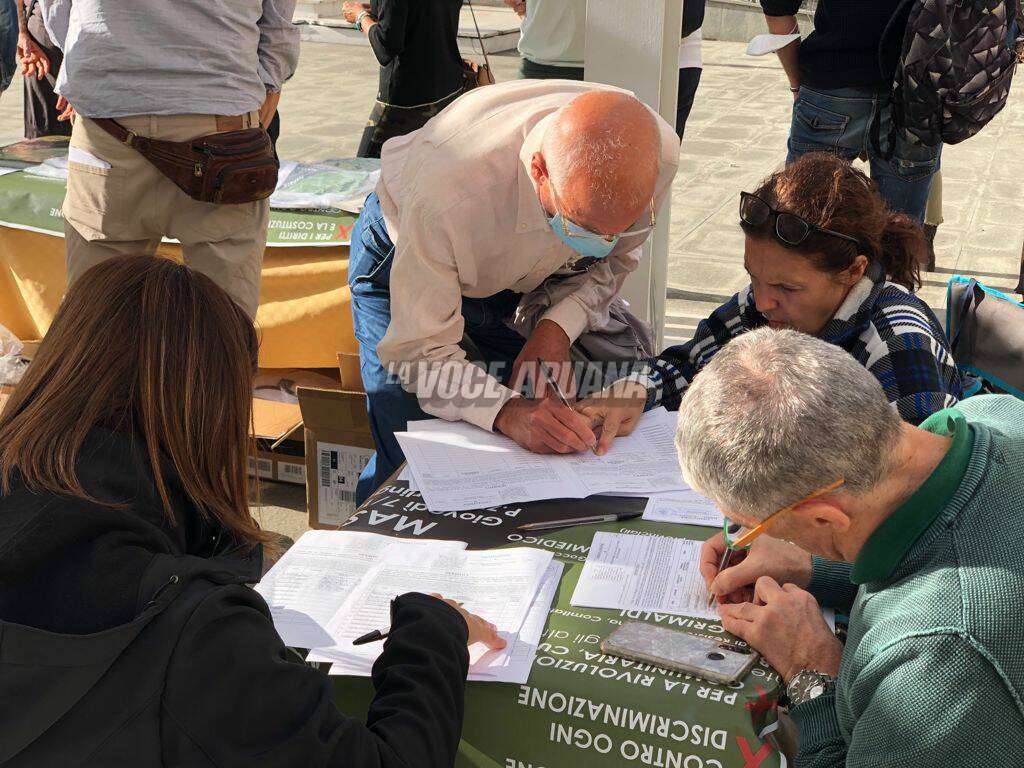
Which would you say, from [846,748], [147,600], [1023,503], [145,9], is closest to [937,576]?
[1023,503]

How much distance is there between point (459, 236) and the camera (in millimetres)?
2297

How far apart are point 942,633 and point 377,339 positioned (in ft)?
5.55


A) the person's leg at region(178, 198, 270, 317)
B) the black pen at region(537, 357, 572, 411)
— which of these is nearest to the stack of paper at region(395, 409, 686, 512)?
the black pen at region(537, 357, 572, 411)

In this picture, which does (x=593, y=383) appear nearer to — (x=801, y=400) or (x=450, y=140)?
(x=450, y=140)

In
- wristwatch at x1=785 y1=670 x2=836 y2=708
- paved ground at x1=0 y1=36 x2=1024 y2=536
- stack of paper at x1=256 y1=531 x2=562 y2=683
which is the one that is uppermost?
wristwatch at x1=785 y1=670 x2=836 y2=708

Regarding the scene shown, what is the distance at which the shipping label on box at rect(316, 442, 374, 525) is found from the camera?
3117 millimetres

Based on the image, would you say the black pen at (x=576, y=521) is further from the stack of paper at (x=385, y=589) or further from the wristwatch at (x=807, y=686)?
the wristwatch at (x=807, y=686)

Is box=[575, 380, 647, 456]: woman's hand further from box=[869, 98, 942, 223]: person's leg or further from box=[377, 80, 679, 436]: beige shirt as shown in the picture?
box=[869, 98, 942, 223]: person's leg

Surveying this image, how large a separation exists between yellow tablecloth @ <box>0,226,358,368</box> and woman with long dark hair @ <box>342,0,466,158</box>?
1308 millimetres

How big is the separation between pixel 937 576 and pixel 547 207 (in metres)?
1.21

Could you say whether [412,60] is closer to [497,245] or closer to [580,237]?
[497,245]

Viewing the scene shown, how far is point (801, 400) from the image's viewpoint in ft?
3.98

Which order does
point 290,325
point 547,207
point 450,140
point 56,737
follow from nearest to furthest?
point 56,737
point 547,207
point 450,140
point 290,325

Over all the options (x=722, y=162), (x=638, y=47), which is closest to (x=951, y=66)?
(x=638, y=47)
